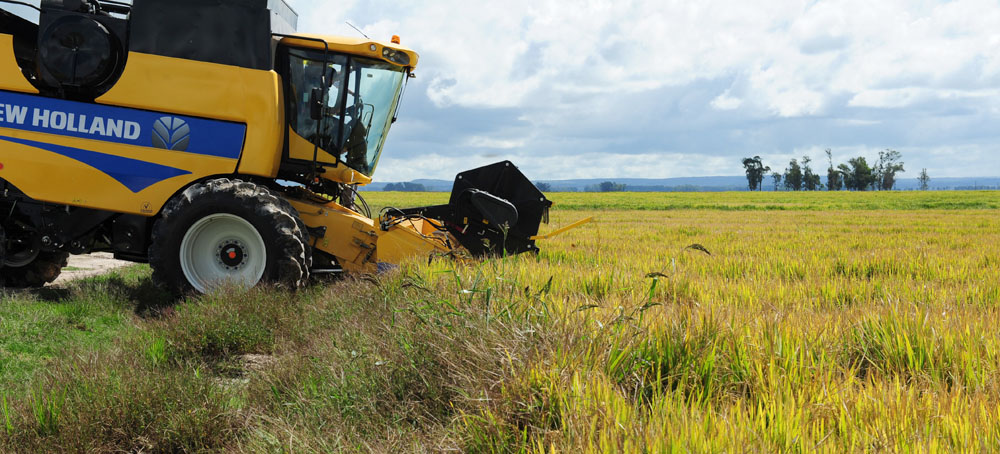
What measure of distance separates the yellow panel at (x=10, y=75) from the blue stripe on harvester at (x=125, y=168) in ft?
2.09

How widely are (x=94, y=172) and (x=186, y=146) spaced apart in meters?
1.05

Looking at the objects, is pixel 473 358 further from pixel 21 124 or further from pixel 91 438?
pixel 21 124

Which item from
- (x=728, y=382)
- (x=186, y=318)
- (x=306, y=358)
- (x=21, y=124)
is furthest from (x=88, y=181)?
(x=728, y=382)

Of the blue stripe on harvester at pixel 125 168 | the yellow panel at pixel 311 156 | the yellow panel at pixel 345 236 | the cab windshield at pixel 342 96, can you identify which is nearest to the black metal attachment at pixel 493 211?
the yellow panel at pixel 345 236

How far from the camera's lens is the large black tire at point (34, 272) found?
8.23 metres

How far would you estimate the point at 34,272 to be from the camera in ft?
27.4

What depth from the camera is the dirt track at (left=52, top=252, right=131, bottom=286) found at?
939 centimetres

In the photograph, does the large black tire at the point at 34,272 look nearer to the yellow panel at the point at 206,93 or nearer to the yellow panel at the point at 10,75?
the yellow panel at the point at 10,75

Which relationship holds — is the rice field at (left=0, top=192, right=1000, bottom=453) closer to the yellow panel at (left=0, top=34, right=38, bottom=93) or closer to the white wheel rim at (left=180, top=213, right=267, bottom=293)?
the white wheel rim at (left=180, top=213, right=267, bottom=293)

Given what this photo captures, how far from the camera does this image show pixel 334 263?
779 cm

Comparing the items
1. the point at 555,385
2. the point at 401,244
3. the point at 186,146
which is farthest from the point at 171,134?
the point at 555,385

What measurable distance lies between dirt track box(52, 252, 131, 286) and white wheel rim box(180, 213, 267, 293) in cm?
291

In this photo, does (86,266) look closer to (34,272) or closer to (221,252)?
(34,272)

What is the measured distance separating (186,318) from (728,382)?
14.1 feet
